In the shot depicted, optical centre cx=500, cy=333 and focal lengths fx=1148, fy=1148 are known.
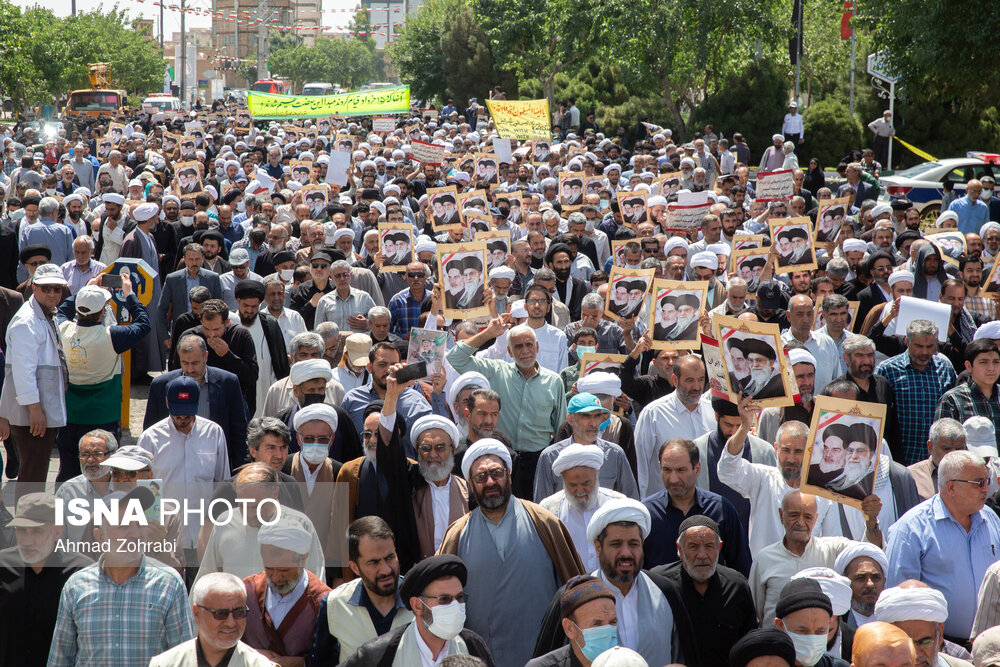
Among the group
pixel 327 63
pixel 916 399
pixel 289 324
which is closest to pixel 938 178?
pixel 916 399

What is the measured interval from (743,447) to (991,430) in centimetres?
161

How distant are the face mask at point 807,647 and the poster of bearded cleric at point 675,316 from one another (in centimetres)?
404

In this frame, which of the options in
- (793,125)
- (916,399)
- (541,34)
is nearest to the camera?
(916,399)

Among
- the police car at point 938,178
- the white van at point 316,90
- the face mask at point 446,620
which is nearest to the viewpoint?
the face mask at point 446,620

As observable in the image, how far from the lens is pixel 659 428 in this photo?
6980 mm

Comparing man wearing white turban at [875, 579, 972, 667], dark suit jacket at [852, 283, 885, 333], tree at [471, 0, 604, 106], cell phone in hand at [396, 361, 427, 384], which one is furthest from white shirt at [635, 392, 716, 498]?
tree at [471, 0, 604, 106]

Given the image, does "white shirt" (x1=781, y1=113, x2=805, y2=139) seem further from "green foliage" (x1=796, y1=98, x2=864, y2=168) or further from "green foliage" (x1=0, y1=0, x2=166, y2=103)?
"green foliage" (x1=0, y1=0, x2=166, y2=103)

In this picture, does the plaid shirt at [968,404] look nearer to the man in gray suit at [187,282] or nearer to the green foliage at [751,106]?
the man in gray suit at [187,282]

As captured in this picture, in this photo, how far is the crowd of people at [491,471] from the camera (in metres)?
4.63

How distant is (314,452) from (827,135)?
28552 mm

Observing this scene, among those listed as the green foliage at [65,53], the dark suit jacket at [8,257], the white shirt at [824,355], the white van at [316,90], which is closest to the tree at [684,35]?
the green foliage at [65,53]

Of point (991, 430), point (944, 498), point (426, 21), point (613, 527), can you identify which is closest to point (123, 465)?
point (613, 527)

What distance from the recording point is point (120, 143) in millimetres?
26297

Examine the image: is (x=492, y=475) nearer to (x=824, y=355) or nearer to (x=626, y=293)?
(x=824, y=355)
